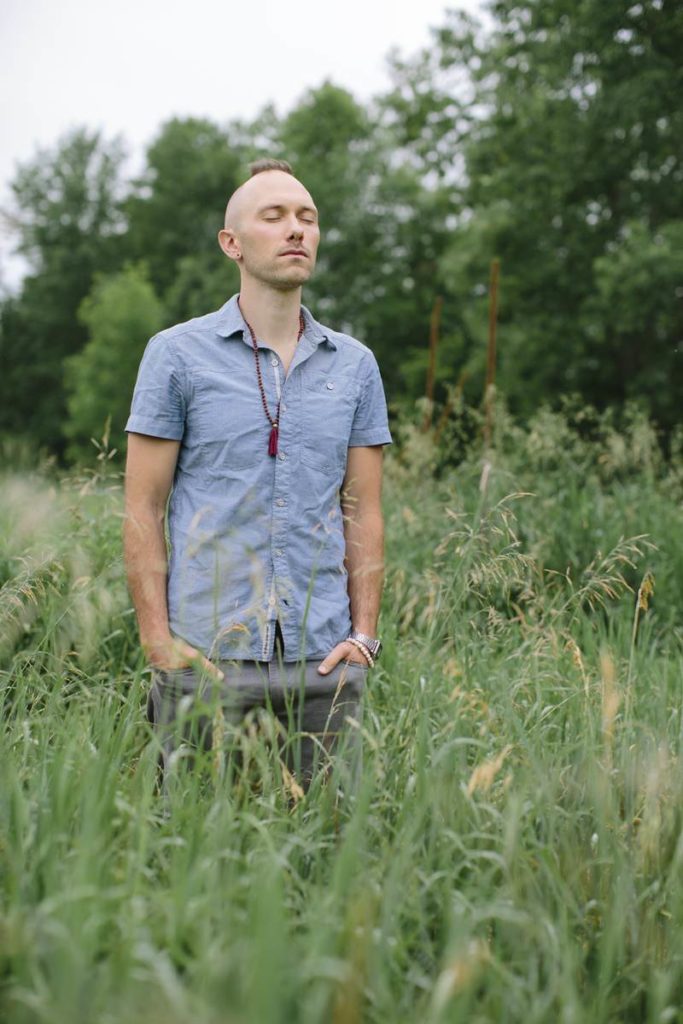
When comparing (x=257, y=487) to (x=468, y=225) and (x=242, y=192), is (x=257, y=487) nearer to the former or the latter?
(x=242, y=192)

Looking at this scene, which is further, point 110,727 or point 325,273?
point 325,273

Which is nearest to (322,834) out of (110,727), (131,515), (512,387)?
(110,727)

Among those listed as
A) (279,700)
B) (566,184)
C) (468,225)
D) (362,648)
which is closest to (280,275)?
(362,648)

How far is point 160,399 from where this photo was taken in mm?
2625

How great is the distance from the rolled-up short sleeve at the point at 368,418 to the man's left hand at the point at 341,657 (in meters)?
0.57

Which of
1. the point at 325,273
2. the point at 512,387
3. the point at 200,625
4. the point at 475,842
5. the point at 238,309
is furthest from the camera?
the point at 325,273

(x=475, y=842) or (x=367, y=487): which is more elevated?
(x=367, y=487)

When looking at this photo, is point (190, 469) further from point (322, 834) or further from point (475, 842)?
point (475, 842)

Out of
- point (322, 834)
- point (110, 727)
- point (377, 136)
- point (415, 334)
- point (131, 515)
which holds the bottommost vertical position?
point (322, 834)

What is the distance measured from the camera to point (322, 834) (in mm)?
2131

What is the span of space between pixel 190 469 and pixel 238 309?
0.46 metres

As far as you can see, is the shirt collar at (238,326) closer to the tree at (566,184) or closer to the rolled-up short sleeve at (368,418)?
the rolled-up short sleeve at (368,418)

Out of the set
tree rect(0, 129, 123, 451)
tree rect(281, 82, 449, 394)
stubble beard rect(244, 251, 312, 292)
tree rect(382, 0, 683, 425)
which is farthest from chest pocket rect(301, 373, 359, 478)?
tree rect(0, 129, 123, 451)

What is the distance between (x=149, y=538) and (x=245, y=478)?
0.28 m
